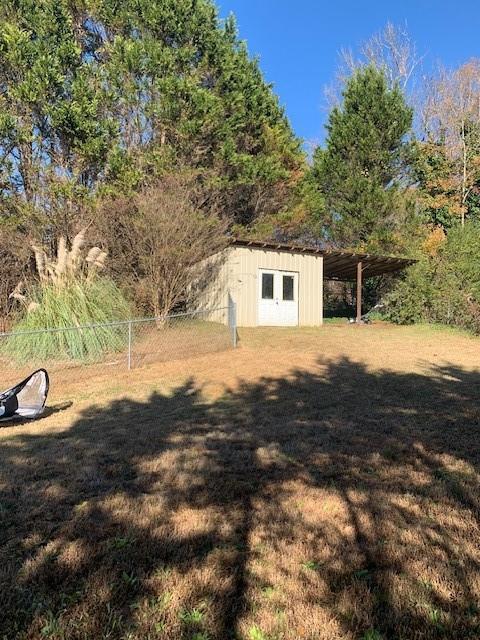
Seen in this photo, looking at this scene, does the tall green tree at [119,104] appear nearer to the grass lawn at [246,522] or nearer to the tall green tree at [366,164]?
the tall green tree at [366,164]

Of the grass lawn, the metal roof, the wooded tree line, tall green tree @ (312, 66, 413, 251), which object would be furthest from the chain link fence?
tall green tree @ (312, 66, 413, 251)

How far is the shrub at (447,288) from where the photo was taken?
16.4 meters

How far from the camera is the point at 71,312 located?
9.80 meters

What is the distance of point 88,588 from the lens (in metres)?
2.10

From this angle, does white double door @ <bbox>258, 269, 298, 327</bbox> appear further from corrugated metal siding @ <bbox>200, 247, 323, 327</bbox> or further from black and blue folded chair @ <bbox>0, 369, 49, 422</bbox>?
black and blue folded chair @ <bbox>0, 369, 49, 422</bbox>

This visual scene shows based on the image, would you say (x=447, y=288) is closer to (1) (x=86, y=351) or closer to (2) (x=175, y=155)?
(2) (x=175, y=155)

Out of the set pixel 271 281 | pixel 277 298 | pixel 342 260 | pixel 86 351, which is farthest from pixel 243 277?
pixel 86 351

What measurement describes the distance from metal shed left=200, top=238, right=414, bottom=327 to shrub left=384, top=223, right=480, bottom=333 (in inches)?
56.2

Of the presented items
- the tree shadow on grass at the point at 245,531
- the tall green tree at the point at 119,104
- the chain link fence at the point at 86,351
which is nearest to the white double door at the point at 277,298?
the tall green tree at the point at 119,104

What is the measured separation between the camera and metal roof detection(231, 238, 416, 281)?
16.4m

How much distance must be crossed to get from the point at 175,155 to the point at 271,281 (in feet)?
18.7

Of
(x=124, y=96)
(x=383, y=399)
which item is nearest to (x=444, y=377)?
(x=383, y=399)

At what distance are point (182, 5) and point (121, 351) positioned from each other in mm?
14501

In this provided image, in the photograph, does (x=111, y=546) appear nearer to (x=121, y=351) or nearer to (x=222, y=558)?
(x=222, y=558)
